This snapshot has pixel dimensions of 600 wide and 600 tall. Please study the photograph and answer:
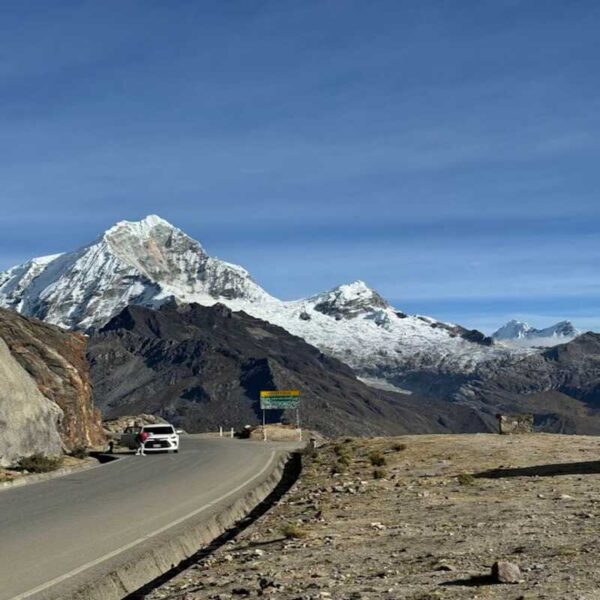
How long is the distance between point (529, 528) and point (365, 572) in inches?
142

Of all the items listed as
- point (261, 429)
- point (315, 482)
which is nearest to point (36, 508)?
point (315, 482)

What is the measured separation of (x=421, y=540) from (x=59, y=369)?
54.4 m

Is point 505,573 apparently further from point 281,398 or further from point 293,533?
point 281,398

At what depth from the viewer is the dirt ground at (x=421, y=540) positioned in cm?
923

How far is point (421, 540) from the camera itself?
12.6 metres

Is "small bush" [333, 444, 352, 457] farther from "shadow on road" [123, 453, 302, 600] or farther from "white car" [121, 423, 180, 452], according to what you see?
"white car" [121, 423, 180, 452]

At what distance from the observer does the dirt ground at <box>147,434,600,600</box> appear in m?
9.23

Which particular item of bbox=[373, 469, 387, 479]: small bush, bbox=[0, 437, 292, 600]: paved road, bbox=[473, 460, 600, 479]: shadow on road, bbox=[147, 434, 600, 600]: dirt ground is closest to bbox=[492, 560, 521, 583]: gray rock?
bbox=[147, 434, 600, 600]: dirt ground

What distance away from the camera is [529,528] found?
1291cm

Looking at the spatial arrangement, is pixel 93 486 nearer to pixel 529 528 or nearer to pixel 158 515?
pixel 158 515

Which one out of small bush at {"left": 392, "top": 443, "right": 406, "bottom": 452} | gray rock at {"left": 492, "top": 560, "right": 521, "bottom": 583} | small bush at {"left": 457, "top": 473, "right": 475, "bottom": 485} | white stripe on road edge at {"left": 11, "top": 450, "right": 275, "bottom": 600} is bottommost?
white stripe on road edge at {"left": 11, "top": 450, "right": 275, "bottom": 600}

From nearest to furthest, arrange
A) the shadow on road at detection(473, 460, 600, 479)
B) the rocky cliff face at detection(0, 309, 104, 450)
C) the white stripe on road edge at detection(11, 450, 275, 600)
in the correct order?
the white stripe on road edge at detection(11, 450, 275, 600)
the shadow on road at detection(473, 460, 600, 479)
the rocky cliff face at detection(0, 309, 104, 450)

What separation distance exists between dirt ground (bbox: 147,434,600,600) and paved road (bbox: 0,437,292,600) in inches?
76.1

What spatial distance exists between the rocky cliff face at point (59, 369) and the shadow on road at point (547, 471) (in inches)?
1496
